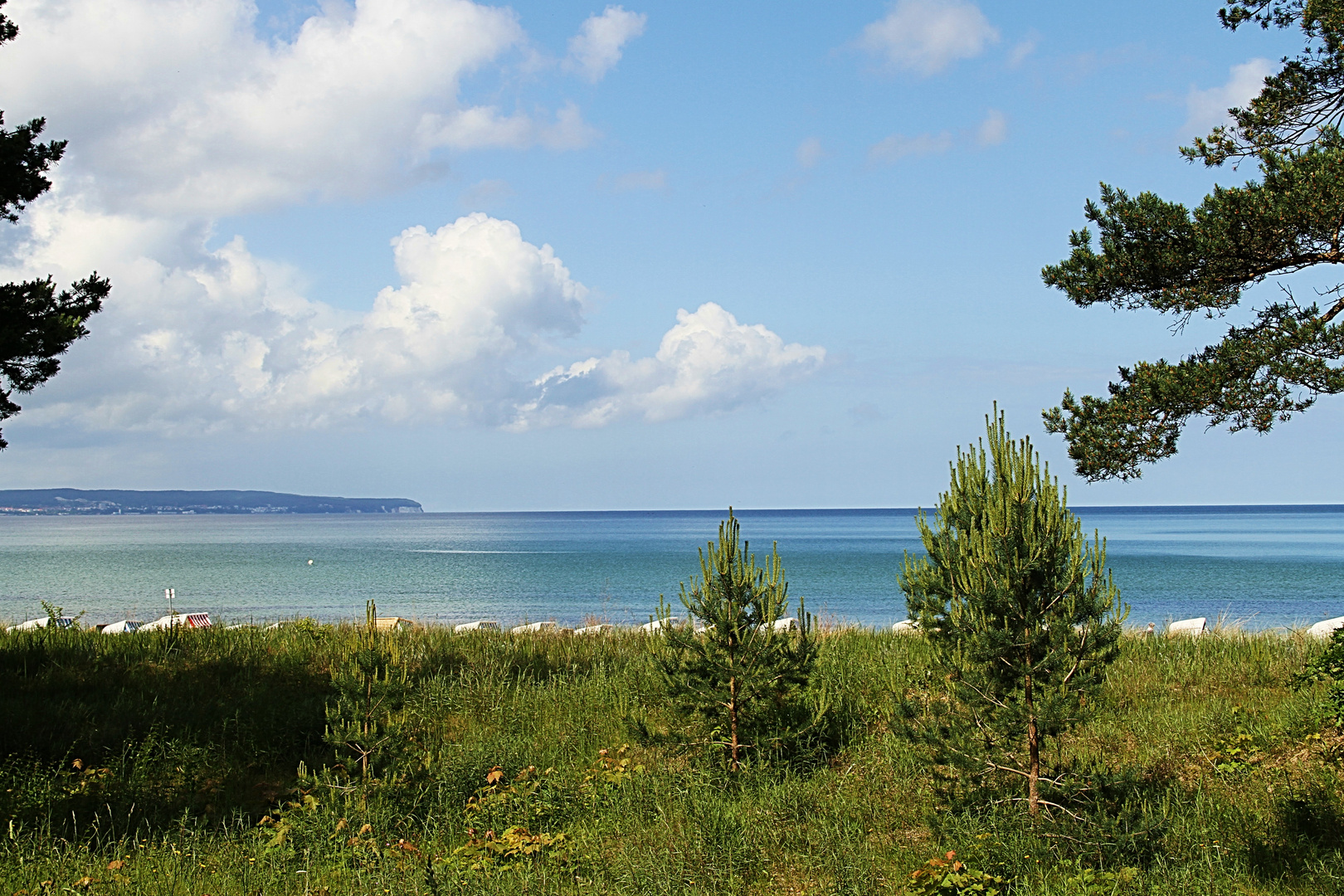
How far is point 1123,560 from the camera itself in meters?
71.1

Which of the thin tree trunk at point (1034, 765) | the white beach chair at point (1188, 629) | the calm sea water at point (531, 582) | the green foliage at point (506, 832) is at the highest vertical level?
the thin tree trunk at point (1034, 765)

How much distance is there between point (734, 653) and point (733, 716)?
1.82ft

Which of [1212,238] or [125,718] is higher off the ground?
[1212,238]

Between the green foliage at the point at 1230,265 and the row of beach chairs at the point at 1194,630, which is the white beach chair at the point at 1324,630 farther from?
the green foliage at the point at 1230,265

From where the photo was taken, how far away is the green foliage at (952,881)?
541 centimetres

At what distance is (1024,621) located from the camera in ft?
20.0

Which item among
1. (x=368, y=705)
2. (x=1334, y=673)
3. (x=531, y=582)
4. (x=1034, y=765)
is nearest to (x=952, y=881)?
(x=1034, y=765)

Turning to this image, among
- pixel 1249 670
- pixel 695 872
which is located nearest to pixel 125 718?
pixel 695 872

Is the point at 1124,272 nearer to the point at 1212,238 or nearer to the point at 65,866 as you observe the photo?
the point at 1212,238

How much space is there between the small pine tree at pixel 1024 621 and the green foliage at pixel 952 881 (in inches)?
29.2

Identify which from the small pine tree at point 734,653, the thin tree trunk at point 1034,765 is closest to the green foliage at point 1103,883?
the thin tree trunk at point 1034,765

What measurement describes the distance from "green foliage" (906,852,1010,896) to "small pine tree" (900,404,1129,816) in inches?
29.2

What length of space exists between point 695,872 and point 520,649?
25.2 ft

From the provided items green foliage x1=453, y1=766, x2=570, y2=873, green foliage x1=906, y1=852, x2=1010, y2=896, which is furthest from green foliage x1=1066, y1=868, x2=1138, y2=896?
green foliage x1=453, y1=766, x2=570, y2=873
